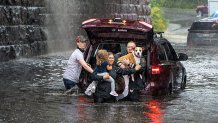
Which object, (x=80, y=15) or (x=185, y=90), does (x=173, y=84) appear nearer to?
(x=185, y=90)

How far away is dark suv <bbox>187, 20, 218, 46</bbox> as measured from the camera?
35.1 m

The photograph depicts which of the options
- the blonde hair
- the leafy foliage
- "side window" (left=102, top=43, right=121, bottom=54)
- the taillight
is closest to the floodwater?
the taillight

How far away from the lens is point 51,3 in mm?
27078

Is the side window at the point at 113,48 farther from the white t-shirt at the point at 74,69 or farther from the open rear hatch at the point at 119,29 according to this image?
the white t-shirt at the point at 74,69

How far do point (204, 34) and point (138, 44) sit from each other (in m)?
22.3

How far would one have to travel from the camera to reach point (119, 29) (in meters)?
13.1

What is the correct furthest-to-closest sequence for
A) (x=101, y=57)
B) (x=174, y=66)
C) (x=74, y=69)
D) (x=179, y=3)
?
(x=179, y=3), (x=174, y=66), (x=74, y=69), (x=101, y=57)

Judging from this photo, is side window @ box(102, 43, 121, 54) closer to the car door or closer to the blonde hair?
the car door

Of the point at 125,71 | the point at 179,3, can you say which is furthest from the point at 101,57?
the point at 179,3

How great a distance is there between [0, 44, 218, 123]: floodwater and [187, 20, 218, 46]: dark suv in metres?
17.2

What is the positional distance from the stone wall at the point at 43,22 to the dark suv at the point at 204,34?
4.11m

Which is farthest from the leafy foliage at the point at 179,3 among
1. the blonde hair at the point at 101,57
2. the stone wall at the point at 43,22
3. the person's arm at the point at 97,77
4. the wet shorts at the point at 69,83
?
the person's arm at the point at 97,77

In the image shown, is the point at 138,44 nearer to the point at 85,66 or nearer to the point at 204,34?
the point at 85,66

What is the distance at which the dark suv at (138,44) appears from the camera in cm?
1306
